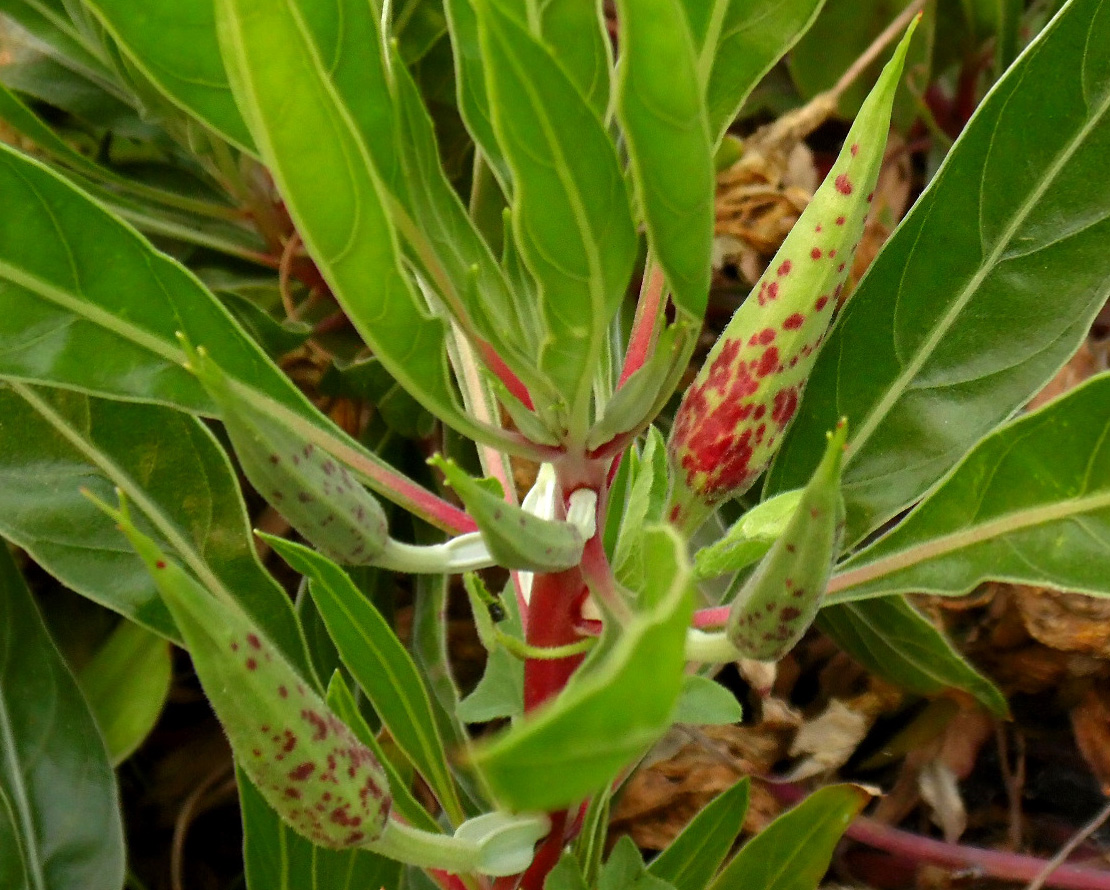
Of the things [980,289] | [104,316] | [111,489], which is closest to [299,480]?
[104,316]

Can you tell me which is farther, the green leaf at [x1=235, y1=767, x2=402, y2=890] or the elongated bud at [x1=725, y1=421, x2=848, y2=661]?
the green leaf at [x1=235, y1=767, x2=402, y2=890]

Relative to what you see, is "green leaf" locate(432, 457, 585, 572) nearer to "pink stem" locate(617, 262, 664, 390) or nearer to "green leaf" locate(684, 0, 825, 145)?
"pink stem" locate(617, 262, 664, 390)

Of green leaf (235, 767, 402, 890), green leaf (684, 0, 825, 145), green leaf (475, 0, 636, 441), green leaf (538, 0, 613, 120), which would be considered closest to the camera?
green leaf (475, 0, 636, 441)

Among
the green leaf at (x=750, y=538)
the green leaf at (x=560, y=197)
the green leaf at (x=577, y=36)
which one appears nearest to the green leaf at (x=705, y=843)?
the green leaf at (x=750, y=538)

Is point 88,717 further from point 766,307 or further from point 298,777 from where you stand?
point 766,307

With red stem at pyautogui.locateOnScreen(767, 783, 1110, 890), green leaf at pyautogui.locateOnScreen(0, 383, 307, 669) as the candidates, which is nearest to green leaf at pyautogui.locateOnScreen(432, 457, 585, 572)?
green leaf at pyautogui.locateOnScreen(0, 383, 307, 669)

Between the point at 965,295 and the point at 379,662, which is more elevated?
the point at 965,295

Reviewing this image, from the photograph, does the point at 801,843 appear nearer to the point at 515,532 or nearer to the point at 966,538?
the point at 966,538
